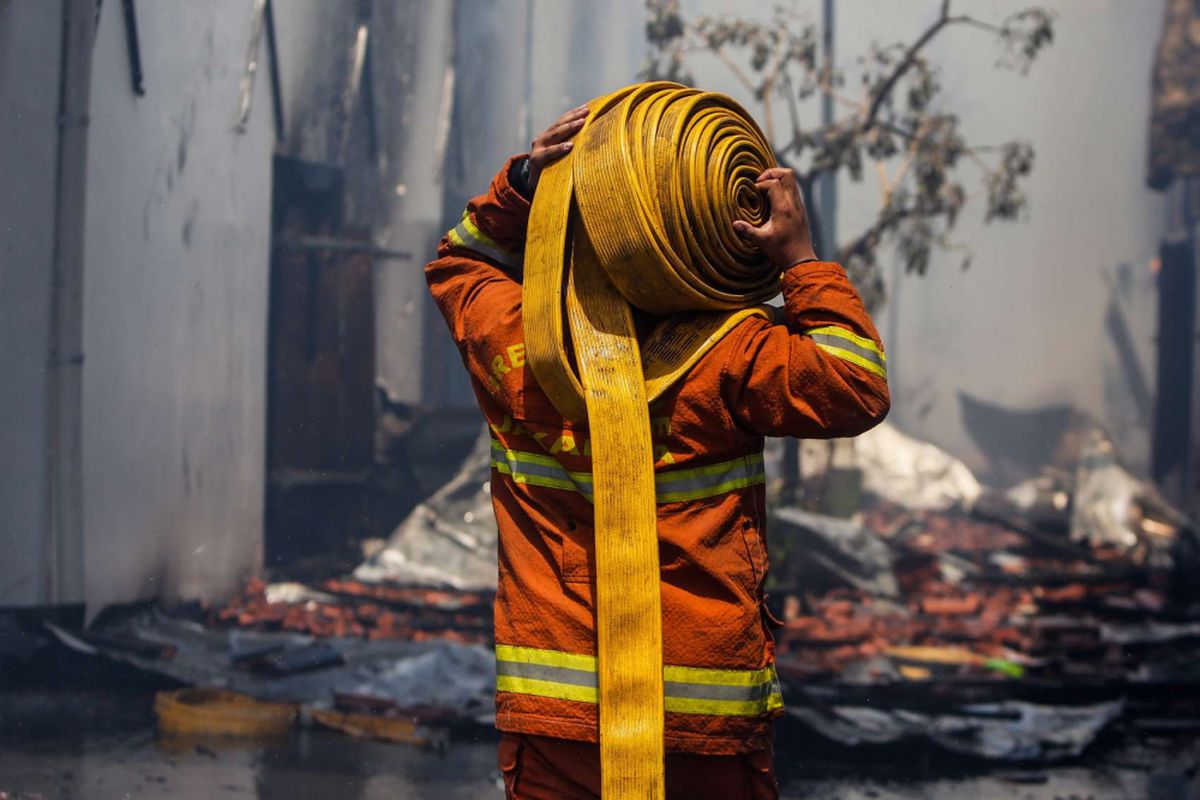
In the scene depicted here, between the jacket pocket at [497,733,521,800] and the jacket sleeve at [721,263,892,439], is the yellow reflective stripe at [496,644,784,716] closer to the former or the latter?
the jacket pocket at [497,733,521,800]

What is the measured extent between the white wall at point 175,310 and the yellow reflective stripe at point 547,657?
278 cm

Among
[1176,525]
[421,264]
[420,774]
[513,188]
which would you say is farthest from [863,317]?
[1176,525]

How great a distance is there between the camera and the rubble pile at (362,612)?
4602 mm

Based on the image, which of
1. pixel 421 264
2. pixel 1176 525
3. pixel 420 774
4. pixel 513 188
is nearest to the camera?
pixel 513 188

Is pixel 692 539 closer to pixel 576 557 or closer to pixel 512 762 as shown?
pixel 576 557

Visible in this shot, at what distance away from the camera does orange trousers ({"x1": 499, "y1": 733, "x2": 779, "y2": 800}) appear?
2.03 metres

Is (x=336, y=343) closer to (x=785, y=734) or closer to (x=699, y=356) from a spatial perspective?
(x=785, y=734)

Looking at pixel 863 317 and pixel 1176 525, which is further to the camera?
pixel 1176 525

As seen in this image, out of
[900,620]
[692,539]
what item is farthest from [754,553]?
[900,620]

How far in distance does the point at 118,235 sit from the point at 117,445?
79 cm

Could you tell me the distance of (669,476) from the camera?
2.04 meters

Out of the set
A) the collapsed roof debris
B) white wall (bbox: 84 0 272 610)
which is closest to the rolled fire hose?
the collapsed roof debris

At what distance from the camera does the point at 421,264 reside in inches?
193

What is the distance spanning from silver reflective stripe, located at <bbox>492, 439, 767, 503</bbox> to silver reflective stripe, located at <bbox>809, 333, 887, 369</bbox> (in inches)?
11.4
